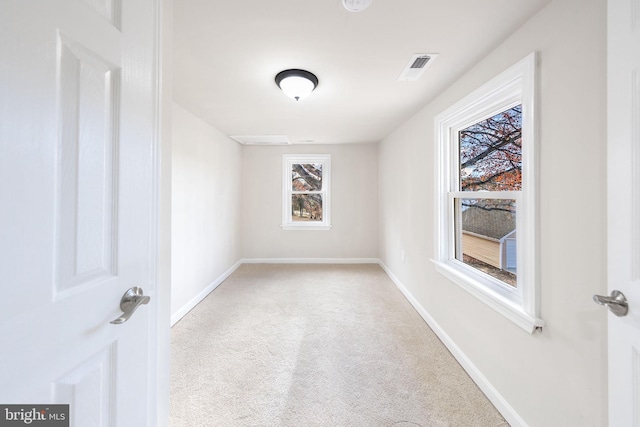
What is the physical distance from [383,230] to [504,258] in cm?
285

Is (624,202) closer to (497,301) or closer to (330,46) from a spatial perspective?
(497,301)

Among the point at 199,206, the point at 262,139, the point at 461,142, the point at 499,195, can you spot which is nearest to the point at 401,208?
the point at 461,142

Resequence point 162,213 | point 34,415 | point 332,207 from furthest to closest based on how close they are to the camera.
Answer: point 332,207 < point 162,213 < point 34,415

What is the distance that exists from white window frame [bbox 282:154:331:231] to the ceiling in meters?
2.11

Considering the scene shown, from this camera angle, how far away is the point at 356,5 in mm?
1304

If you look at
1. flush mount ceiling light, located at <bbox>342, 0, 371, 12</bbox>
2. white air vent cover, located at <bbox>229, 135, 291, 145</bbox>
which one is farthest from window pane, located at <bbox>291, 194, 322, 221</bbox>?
flush mount ceiling light, located at <bbox>342, 0, 371, 12</bbox>

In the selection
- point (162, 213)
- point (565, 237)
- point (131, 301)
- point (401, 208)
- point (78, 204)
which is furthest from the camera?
point (401, 208)

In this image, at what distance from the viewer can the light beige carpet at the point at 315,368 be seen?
155 cm

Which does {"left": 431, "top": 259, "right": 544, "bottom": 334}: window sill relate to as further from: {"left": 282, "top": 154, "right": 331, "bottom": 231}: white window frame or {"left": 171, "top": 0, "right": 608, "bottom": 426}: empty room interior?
{"left": 282, "top": 154, "right": 331, "bottom": 231}: white window frame

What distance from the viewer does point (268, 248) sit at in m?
5.08

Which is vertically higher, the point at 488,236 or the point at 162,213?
the point at 162,213

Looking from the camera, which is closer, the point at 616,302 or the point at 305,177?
the point at 616,302

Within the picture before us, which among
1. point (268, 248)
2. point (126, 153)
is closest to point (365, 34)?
point (126, 153)

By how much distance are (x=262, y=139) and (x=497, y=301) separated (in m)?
3.94
